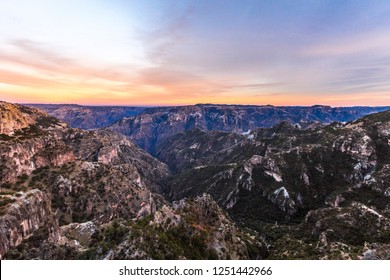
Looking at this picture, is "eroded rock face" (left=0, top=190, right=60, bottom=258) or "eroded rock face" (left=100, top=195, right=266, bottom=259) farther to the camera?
"eroded rock face" (left=0, top=190, right=60, bottom=258)

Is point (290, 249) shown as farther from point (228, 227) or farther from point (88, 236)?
point (88, 236)

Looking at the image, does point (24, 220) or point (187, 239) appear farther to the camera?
point (24, 220)

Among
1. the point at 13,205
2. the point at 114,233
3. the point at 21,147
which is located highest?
the point at 21,147

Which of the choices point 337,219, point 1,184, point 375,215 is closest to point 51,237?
point 1,184

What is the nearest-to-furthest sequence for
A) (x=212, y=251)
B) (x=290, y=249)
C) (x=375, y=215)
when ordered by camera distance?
1. (x=212, y=251)
2. (x=290, y=249)
3. (x=375, y=215)

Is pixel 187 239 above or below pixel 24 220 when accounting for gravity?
above

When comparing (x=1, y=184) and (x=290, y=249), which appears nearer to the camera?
(x=290, y=249)

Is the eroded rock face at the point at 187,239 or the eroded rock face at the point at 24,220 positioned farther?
the eroded rock face at the point at 24,220
